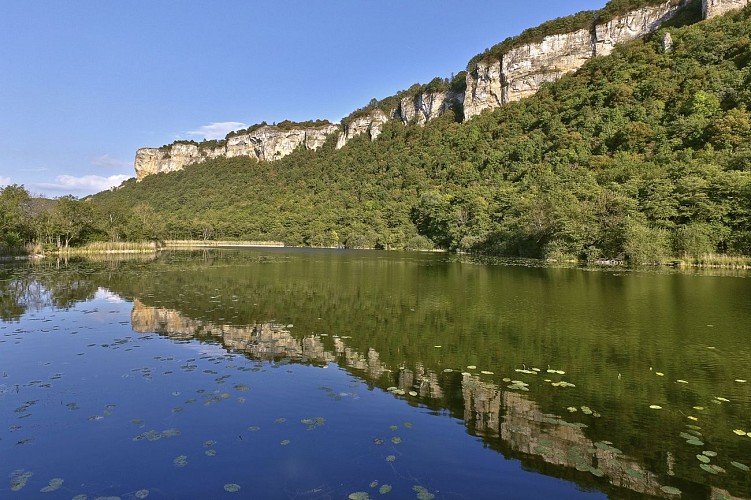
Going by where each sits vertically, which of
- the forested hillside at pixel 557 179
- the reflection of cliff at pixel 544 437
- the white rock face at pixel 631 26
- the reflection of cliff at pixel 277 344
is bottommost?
the reflection of cliff at pixel 544 437

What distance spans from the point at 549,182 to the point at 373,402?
72672 mm

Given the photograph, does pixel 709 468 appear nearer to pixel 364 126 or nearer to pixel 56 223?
pixel 56 223

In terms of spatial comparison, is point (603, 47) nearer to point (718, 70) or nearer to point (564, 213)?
point (718, 70)

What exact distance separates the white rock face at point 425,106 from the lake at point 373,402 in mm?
142605

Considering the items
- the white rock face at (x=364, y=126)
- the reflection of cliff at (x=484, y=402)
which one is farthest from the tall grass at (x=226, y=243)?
the reflection of cliff at (x=484, y=402)

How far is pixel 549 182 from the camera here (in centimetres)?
7344

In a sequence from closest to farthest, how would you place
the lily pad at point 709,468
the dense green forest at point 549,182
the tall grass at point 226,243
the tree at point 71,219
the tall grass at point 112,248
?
the lily pad at point 709,468 < the dense green forest at point 549,182 < the tree at point 71,219 < the tall grass at point 112,248 < the tall grass at point 226,243

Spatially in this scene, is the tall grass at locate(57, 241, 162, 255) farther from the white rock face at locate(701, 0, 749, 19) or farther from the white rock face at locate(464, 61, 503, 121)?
the white rock face at locate(701, 0, 749, 19)

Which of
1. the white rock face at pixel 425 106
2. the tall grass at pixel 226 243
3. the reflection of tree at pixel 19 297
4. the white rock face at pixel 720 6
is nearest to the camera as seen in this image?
the reflection of tree at pixel 19 297

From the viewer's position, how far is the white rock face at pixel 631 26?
11169cm

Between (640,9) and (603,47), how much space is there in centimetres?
1170

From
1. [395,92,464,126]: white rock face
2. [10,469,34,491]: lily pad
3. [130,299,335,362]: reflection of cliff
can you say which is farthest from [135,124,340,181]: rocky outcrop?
[10,469,34,491]: lily pad

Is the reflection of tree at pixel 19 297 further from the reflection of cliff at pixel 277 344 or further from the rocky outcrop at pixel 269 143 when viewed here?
the rocky outcrop at pixel 269 143

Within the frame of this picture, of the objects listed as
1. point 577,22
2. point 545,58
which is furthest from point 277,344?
point 577,22
